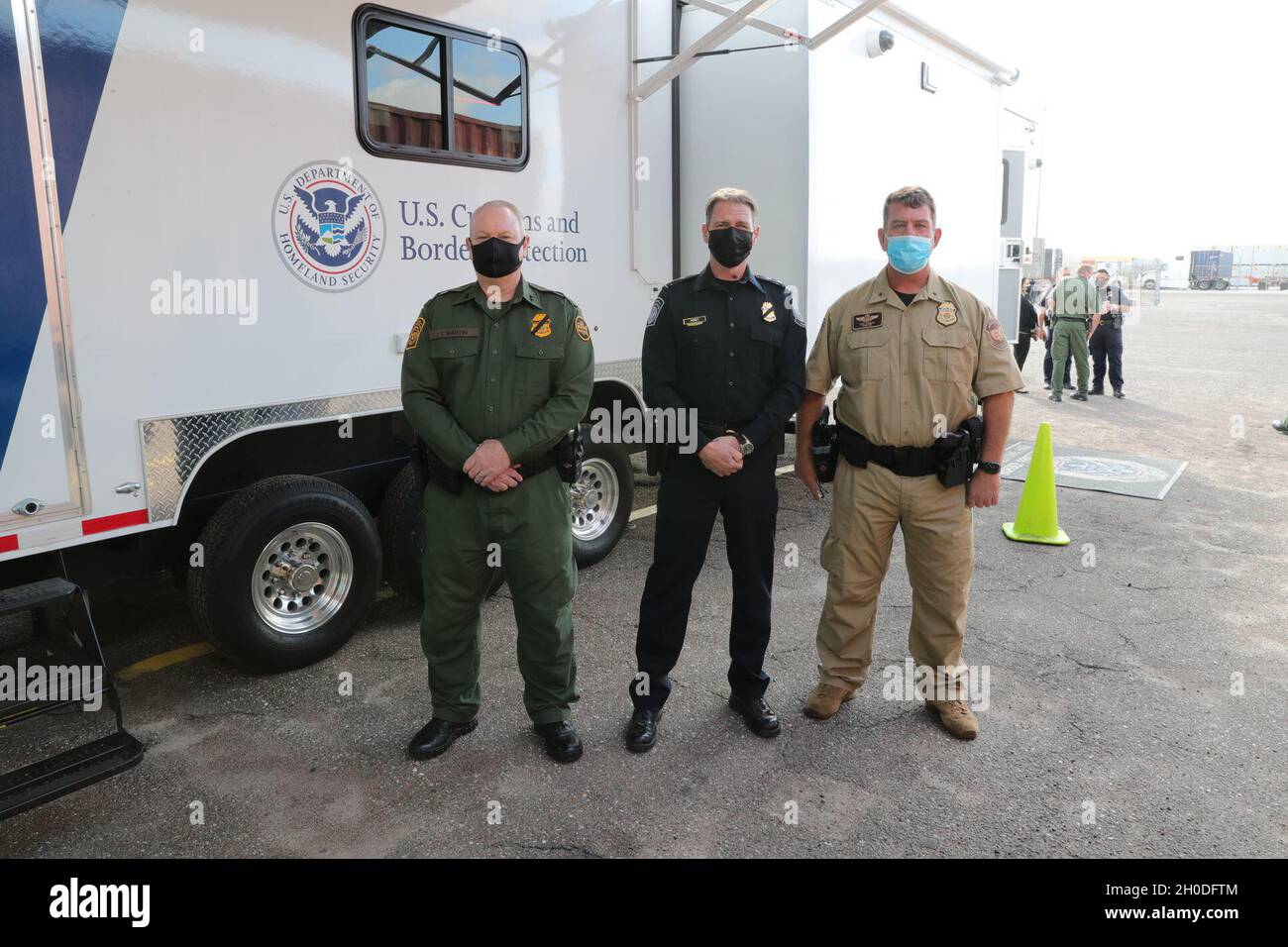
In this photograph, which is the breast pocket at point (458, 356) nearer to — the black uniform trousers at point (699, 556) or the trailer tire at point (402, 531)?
the black uniform trousers at point (699, 556)

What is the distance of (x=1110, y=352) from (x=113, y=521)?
12397mm

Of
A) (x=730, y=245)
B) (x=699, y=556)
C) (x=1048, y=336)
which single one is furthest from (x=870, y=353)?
(x=1048, y=336)

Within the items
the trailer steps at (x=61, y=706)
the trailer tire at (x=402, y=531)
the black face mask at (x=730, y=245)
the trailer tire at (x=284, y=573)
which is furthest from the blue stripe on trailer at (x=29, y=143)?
the black face mask at (x=730, y=245)

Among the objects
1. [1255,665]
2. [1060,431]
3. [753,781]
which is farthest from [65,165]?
[1060,431]

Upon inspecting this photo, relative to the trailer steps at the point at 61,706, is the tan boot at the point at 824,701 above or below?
below

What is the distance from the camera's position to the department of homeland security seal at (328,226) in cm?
370

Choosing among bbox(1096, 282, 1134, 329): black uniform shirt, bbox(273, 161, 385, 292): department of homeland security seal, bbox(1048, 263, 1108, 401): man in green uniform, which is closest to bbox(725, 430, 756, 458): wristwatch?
bbox(273, 161, 385, 292): department of homeland security seal

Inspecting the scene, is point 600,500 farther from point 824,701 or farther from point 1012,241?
point 1012,241

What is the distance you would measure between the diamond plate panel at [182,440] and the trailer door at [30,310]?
264mm

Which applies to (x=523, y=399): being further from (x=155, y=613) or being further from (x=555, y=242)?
(x=155, y=613)

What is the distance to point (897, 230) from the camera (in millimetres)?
3342

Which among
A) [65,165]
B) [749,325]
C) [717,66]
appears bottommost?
[749,325]

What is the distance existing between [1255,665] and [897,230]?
8.55 feet

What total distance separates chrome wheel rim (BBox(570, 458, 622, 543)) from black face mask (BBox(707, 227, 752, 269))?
7.16ft
